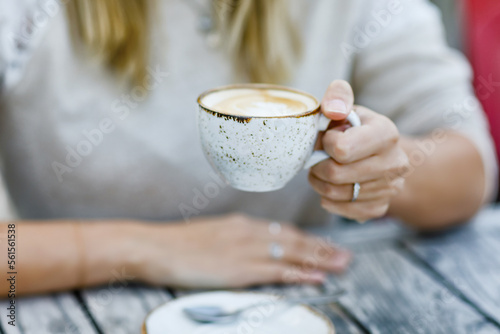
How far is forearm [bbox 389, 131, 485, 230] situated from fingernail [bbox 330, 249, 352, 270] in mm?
188

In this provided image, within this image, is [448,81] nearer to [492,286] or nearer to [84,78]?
[492,286]

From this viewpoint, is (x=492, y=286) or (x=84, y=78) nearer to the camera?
(x=492, y=286)

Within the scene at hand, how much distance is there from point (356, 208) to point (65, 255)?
0.44 metres

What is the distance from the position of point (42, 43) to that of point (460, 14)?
181 centimetres

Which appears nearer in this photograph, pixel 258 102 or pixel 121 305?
pixel 258 102

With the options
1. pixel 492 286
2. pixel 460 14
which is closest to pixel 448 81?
pixel 492 286

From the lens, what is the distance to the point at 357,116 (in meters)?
0.67

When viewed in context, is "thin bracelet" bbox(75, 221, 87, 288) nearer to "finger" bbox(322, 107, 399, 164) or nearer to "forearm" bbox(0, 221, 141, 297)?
"forearm" bbox(0, 221, 141, 297)

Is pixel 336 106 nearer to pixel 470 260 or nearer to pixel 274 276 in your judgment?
pixel 274 276

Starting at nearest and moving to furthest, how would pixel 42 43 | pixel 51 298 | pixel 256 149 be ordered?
pixel 256 149, pixel 51 298, pixel 42 43

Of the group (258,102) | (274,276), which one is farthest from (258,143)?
(274,276)

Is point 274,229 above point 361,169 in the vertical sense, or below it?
below

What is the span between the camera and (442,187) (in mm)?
1093

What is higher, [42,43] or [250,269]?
[42,43]
